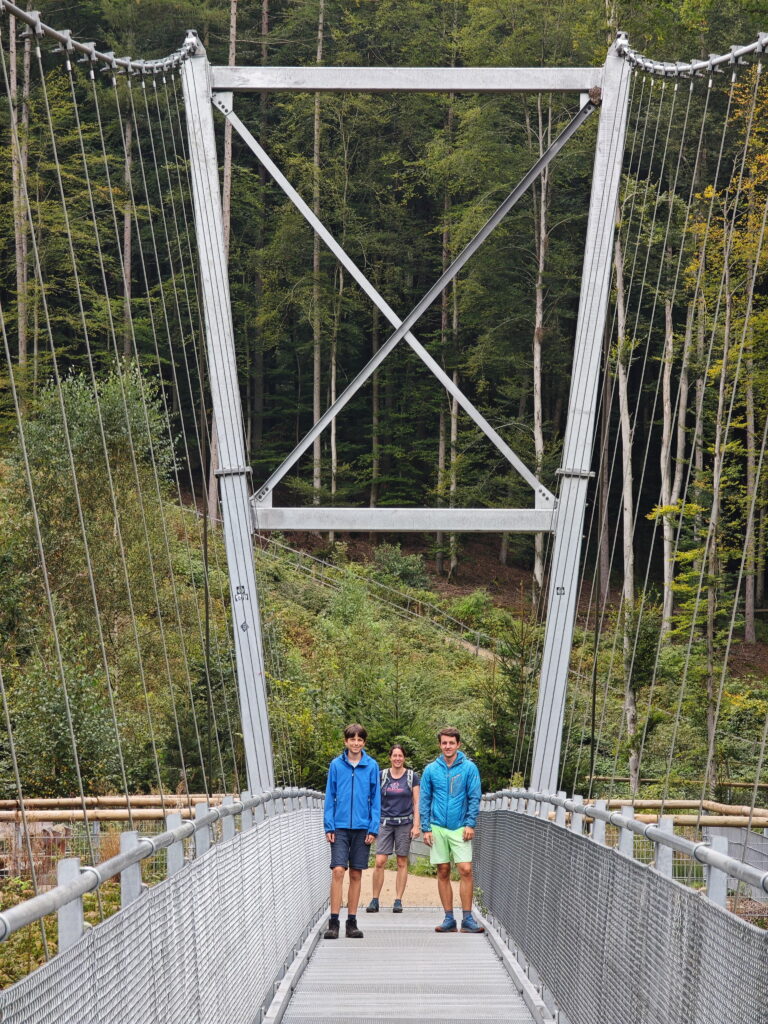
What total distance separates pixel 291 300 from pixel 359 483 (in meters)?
4.50

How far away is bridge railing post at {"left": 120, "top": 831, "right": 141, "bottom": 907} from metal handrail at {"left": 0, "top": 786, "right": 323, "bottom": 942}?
20 mm

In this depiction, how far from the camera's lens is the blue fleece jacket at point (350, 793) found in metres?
7.93

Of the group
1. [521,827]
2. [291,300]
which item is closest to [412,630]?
[291,300]

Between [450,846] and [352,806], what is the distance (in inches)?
25.7

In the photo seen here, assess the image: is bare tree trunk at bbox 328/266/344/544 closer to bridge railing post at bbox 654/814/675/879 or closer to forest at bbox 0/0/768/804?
forest at bbox 0/0/768/804

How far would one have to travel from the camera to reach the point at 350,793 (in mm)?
7957

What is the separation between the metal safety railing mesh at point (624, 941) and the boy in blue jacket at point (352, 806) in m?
0.87

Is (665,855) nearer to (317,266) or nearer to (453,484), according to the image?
(453,484)

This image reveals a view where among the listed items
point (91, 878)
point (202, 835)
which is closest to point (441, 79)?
point (202, 835)

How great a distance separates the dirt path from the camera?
15477 mm

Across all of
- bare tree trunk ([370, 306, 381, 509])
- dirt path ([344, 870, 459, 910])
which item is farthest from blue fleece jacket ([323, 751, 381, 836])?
bare tree trunk ([370, 306, 381, 509])

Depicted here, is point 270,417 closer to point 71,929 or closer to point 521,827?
point 521,827

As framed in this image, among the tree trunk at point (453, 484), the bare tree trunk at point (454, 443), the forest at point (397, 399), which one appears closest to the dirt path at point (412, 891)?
the forest at point (397, 399)

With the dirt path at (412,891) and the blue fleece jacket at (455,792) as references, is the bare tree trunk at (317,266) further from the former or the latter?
the blue fleece jacket at (455,792)
